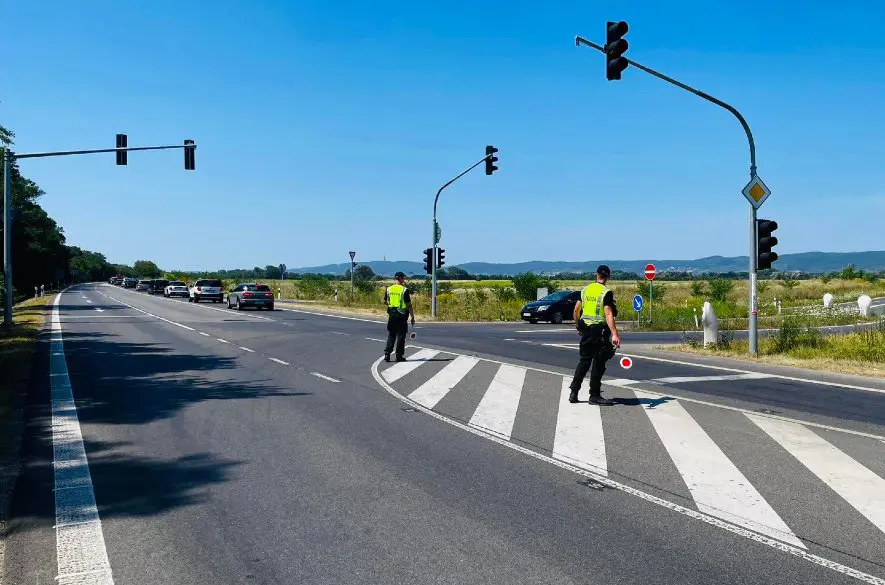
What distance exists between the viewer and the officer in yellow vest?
10.2 meters

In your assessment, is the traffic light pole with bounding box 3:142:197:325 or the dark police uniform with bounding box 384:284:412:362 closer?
the dark police uniform with bounding box 384:284:412:362

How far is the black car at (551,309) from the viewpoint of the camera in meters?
32.7

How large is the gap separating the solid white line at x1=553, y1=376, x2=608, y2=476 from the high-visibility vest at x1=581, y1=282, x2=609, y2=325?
1183 millimetres

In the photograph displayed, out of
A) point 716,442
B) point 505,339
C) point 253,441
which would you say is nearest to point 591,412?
point 716,442

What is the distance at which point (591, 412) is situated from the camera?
386 inches

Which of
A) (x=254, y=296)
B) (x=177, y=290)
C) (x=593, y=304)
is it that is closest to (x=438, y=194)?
(x=254, y=296)

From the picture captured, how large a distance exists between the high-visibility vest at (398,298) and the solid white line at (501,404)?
2388mm

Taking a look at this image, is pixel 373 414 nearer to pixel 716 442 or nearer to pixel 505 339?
pixel 716 442

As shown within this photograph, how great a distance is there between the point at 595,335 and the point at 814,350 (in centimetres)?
934

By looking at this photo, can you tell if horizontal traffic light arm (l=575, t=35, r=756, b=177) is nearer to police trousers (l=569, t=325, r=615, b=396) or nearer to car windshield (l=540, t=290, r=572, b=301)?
police trousers (l=569, t=325, r=615, b=396)

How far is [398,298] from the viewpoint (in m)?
15.1

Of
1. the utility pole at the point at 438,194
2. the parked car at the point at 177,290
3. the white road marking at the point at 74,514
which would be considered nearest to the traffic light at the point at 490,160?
the utility pole at the point at 438,194

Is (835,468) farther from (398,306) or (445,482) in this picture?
(398,306)

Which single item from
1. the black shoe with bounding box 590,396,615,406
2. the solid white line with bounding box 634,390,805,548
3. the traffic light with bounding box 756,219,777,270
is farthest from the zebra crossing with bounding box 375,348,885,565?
the traffic light with bounding box 756,219,777,270
